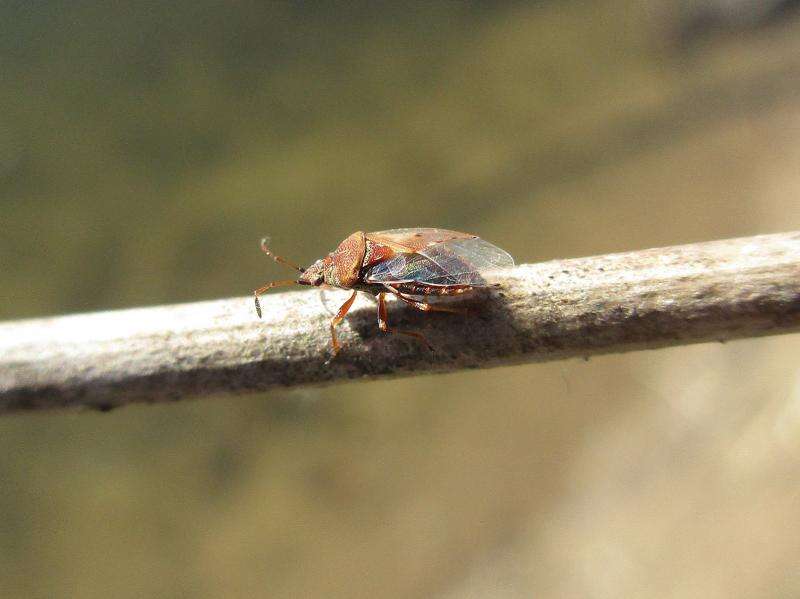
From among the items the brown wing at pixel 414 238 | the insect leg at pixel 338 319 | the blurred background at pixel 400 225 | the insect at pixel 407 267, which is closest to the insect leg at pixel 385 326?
the insect at pixel 407 267

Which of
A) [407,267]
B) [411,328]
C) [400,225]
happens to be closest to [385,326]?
[411,328]

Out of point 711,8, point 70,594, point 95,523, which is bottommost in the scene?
point 70,594

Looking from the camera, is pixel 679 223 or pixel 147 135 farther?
pixel 147 135

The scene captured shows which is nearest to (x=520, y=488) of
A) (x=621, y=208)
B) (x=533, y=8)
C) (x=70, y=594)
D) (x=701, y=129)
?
(x=621, y=208)

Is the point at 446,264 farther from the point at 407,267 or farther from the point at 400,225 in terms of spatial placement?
the point at 400,225

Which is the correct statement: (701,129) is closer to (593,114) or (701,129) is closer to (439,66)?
(593,114)

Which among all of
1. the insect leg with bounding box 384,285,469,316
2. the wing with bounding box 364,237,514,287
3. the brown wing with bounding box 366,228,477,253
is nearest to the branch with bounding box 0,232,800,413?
the insect leg with bounding box 384,285,469,316

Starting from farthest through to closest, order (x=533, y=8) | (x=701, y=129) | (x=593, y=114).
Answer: (x=533, y=8) < (x=593, y=114) < (x=701, y=129)
